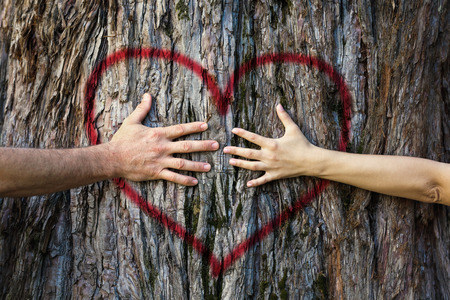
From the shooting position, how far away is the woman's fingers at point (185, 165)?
2266 mm

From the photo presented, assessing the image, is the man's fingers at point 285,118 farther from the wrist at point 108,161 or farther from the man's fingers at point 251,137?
the wrist at point 108,161

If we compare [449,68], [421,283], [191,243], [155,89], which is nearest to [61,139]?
[155,89]

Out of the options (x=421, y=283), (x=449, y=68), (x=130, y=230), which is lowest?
(x=421, y=283)

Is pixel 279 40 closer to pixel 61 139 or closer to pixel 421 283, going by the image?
pixel 61 139

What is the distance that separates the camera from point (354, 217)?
2.41 m

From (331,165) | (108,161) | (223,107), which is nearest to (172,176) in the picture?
(108,161)

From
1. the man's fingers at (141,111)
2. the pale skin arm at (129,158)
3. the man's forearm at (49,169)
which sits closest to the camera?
the man's forearm at (49,169)

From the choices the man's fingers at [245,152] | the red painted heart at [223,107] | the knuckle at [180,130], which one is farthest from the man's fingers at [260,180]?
the knuckle at [180,130]

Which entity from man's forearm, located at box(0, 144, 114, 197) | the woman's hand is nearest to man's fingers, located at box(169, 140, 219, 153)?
the woman's hand

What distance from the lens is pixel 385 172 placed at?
227 centimetres

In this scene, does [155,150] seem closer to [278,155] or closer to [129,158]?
[129,158]

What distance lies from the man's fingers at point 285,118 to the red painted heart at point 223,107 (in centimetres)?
26

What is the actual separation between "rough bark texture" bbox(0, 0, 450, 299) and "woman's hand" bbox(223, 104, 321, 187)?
7 centimetres

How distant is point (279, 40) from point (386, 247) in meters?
1.30
